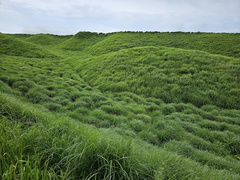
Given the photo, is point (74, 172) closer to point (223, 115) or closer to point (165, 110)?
point (165, 110)

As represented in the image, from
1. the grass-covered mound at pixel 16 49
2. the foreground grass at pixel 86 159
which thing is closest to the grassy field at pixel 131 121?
the foreground grass at pixel 86 159

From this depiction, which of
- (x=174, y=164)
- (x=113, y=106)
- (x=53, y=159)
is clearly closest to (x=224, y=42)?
(x=113, y=106)

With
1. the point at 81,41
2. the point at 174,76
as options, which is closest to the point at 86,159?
the point at 174,76

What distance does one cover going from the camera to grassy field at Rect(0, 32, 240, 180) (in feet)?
8.14

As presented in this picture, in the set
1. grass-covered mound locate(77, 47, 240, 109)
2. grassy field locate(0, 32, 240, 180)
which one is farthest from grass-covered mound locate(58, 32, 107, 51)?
grass-covered mound locate(77, 47, 240, 109)

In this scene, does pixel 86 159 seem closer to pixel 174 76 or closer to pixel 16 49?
pixel 174 76

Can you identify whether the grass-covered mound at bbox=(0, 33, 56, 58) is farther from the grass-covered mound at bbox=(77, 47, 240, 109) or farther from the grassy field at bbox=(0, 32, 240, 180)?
the grass-covered mound at bbox=(77, 47, 240, 109)

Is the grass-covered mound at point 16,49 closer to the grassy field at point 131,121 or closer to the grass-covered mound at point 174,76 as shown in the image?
the grassy field at point 131,121

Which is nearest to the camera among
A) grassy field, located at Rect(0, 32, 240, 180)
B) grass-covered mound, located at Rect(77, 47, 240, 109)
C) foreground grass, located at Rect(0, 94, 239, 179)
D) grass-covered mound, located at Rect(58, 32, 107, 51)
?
foreground grass, located at Rect(0, 94, 239, 179)

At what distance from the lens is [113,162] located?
256 cm

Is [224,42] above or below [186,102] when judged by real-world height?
above

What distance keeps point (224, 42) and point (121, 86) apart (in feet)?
76.6

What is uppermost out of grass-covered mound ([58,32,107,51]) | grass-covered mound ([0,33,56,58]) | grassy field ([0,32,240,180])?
grass-covered mound ([58,32,107,51])

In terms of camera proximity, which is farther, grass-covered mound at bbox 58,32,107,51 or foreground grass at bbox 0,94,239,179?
grass-covered mound at bbox 58,32,107,51
